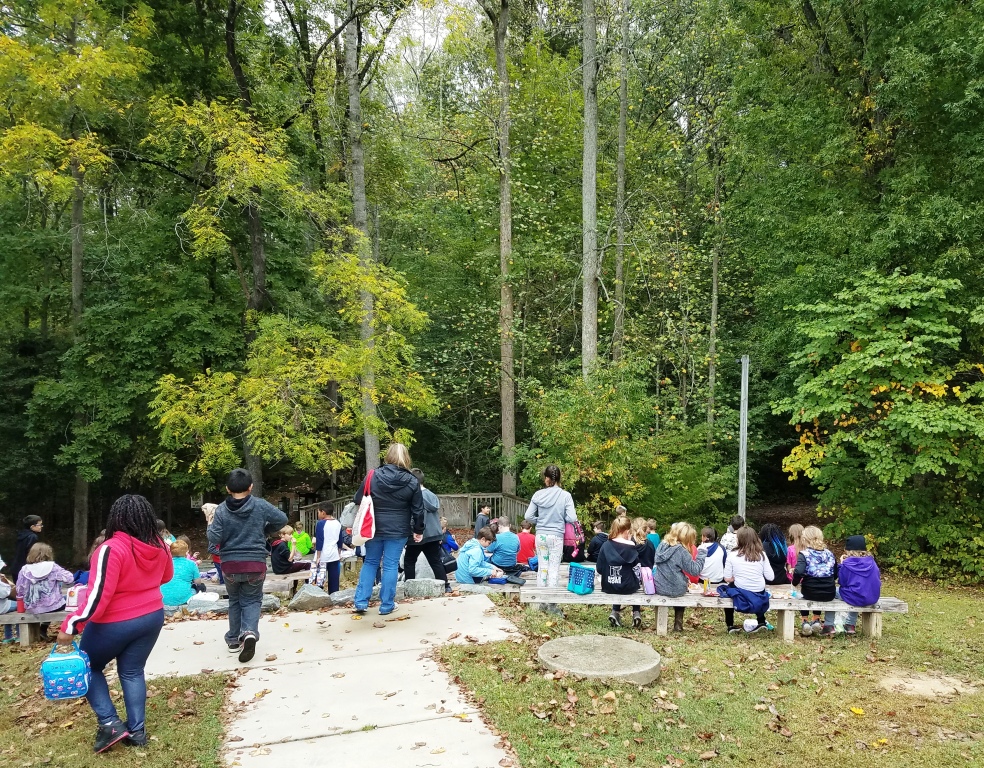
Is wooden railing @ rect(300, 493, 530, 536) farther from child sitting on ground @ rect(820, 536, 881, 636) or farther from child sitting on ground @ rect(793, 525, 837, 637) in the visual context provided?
child sitting on ground @ rect(820, 536, 881, 636)

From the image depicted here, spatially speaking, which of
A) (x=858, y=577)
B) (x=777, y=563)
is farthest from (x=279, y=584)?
(x=858, y=577)

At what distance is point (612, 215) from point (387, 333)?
8.30 m

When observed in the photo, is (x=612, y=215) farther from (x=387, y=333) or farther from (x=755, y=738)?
(x=755, y=738)

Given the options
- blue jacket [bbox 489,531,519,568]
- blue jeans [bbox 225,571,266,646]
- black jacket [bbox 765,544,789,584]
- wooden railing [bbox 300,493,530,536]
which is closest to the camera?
blue jeans [bbox 225,571,266,646]

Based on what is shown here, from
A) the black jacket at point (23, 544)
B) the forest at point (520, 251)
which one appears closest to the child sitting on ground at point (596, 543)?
the forest at point (520, 251)

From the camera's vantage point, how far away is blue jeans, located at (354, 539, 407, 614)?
6.99 m

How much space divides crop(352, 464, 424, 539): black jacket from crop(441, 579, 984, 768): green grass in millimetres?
1318

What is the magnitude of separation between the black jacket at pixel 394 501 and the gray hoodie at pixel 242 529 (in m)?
1.15

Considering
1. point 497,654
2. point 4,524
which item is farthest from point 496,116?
point 4,524

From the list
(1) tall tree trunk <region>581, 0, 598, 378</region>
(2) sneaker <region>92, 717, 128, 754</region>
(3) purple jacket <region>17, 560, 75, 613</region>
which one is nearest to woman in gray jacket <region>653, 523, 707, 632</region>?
(2) sneaker <region>92, 717, 128, 754</region>

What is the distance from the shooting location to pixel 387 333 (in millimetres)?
14109

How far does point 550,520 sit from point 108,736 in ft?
15.4

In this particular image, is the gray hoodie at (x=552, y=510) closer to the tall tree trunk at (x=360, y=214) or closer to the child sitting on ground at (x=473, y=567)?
the child sitting on ground at (x=473, y=567)

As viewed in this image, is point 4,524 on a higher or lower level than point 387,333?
lower
